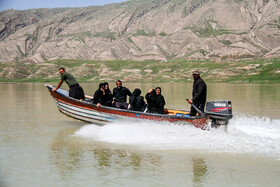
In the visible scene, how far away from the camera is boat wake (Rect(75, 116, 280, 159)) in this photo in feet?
44.8

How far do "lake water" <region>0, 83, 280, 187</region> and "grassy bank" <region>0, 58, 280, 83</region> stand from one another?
103505 mm

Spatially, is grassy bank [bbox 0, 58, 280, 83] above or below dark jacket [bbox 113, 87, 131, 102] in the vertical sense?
above

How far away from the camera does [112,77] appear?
145m

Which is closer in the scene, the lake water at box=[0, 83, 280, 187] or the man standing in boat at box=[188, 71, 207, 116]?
the lake water at box=[0, 83, 280, 187]

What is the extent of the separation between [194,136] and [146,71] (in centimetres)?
13659

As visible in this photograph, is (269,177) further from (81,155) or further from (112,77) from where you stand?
(112,77)

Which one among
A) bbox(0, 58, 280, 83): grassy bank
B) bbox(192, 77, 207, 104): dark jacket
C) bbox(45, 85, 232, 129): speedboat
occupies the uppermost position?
bbox(0, 58, 280, 83): grassy bank

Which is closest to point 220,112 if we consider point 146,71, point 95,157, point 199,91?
point 199,91

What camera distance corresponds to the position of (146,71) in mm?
151625

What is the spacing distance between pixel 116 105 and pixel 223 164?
27.6 feet

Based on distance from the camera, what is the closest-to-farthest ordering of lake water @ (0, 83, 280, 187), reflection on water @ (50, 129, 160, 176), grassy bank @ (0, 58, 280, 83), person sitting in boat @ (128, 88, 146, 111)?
lake water @ (0, 83, 280, 187), reflection on water @ (50, 129, 160, 176), person sitting in boat @ (128, 88, 146, 111), grassy bank @ (0, 58, 280, 83)

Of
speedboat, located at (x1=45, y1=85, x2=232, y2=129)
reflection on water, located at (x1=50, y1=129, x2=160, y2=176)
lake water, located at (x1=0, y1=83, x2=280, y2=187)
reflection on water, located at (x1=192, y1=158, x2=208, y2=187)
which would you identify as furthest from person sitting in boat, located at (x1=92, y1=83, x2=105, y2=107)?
reflection on water, located at (x1=192, y1=158, x2=208, y2=187)

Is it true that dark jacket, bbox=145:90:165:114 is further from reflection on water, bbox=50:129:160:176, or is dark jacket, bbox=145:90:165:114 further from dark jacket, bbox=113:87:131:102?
→ reflection on water, bbox=50:129:160:176

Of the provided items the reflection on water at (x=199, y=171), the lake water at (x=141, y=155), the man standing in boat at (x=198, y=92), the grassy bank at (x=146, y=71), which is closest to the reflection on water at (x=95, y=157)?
the lake water at (x=141, y=155)
